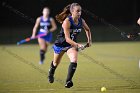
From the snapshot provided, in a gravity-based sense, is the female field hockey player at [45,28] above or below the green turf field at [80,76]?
above

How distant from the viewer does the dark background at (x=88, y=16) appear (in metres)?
22.8

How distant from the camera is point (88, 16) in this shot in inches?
899

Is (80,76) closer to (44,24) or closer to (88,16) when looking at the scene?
(44,24)

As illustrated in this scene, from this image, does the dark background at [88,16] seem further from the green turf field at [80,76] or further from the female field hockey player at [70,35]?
the female field hockey player at [70,35]

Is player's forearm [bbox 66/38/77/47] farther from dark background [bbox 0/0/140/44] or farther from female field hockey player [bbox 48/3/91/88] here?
dark background [bbox 0/0/140/44]

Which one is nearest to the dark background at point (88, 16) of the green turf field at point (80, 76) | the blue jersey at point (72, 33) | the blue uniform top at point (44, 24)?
the green turf field at point (80, 76)

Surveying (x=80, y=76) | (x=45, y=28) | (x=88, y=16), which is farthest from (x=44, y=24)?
(x=88, y=16)

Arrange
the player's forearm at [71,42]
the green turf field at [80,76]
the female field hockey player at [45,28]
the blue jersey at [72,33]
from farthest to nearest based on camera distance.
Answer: the female field hockey player at [45,28]
the green turf field at [80,76]
the blue jersey at [72,33]
the player's forearm at [71,42]

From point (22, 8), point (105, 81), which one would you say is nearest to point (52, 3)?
point (22, 8)

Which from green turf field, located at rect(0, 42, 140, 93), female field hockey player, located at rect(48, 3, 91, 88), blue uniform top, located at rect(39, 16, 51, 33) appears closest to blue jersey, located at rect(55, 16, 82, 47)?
female field hockey player, located at rect(48, 3, 91, 88)

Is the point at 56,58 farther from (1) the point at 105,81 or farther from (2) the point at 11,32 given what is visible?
(2) the point at 11,32

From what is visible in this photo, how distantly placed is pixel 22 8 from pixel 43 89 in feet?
46.9

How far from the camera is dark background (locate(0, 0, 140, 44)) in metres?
22.8

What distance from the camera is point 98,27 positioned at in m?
23.1
